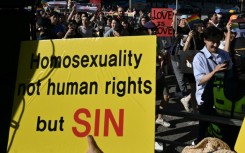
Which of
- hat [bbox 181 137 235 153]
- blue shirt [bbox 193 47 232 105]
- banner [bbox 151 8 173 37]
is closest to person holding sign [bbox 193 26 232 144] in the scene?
blue shirt [bbox 193 47 232 105]

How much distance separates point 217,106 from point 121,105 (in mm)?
949

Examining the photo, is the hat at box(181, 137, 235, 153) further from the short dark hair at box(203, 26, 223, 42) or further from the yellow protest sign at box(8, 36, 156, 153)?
the short dark hair at box(203, 26, 223, 42)

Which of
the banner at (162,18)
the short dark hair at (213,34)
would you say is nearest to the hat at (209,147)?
the short dark hair at (213,34)

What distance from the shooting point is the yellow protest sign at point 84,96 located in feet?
9.90

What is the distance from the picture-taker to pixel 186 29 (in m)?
10.4

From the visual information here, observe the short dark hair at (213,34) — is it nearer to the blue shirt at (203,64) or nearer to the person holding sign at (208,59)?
the person holding sign at (208,59)

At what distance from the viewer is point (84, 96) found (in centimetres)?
318

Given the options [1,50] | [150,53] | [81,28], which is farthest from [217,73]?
[81,28]

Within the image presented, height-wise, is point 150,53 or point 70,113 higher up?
point 150,53

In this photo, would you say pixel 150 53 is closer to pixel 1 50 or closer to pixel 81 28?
pixel 1 50

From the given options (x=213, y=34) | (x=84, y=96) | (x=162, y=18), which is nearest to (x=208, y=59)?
(x=213, y=34)

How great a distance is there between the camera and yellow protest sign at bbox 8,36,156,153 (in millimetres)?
3018

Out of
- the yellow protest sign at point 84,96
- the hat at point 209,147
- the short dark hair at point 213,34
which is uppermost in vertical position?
the short dark hair at point 213,34

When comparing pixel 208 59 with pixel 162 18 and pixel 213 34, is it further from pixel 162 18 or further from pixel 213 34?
pixel 162 18
